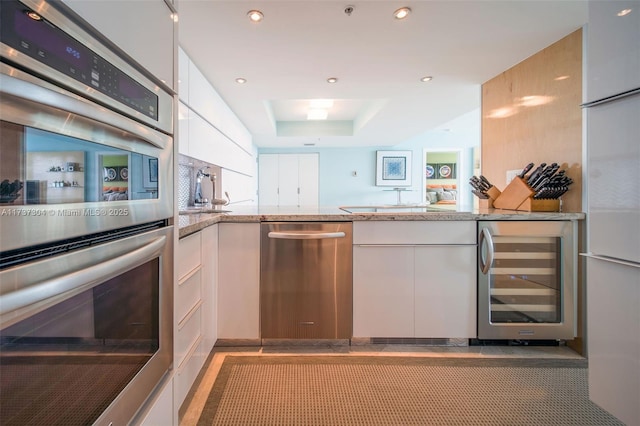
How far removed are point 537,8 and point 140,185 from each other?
2314 mm

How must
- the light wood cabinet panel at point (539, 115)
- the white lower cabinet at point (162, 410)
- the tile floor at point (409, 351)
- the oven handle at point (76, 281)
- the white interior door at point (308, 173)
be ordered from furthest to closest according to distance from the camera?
the white interior door at point (308, 173) → the light wood cabinet panel at point (539, 115) → the tile floor at point (409, 351) → the white lower cabinet at point (162, 410) → the oven handle at point (76, 281)

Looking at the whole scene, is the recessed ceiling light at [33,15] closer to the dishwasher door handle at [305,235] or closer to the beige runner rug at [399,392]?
the dishwasher door handle at [305,235]

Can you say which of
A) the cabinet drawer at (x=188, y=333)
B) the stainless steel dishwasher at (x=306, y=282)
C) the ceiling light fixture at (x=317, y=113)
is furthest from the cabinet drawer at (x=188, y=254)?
the ceiling light fixture at (x=317, y=113)

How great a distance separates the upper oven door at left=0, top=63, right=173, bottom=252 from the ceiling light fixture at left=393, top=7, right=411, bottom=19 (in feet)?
5.44

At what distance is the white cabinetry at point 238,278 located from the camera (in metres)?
1.74

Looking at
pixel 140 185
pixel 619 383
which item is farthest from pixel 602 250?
pixel 140 185

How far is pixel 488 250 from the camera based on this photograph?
1.67 meters

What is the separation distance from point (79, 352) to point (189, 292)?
69cm

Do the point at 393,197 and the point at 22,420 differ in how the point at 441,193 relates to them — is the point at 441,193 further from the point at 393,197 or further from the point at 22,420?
the point at 22,420

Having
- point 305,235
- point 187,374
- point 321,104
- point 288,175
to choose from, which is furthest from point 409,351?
point 288,175

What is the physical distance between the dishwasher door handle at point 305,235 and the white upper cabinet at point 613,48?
1321mm

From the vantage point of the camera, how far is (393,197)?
6.67m

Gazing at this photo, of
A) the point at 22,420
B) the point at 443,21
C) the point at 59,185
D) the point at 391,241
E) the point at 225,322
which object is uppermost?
the point at 443,21

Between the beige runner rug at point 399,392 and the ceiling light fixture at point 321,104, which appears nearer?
the beige runner rug at point 399,392
